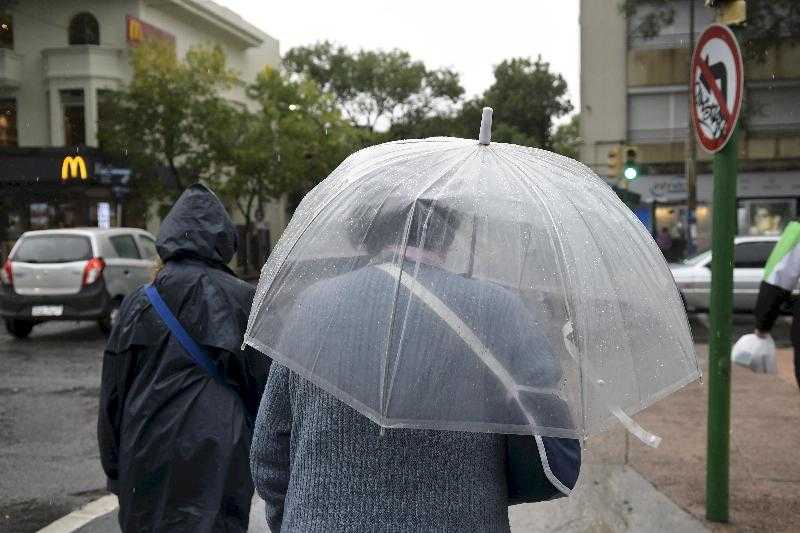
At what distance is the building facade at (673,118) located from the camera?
3192 cm

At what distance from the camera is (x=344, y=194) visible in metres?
2.14

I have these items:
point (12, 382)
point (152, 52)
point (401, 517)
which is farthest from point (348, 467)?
point (152, 52)

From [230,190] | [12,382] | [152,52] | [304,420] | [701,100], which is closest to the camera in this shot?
[304,420]

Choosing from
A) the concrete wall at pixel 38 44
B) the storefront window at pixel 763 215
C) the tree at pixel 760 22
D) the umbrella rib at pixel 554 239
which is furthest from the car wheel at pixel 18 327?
the storefront window at pixel 763 215

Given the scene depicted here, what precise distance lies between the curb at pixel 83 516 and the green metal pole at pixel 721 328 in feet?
11.6

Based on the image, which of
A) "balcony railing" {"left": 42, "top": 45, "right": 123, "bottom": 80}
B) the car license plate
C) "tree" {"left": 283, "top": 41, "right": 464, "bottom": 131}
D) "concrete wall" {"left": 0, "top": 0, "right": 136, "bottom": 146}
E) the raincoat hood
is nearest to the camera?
the raincoat hood

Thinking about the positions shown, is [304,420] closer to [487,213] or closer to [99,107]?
[487,213]

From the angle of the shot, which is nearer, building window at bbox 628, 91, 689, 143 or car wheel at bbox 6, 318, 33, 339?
car wheel at bbox 6, 318, 33, 339

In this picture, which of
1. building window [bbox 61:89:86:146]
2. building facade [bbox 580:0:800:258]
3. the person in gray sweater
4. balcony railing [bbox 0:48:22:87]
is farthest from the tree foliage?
the person in gray sweater

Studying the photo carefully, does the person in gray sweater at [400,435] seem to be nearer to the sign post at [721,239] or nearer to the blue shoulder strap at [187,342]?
the blue shoulder strap at [187,342]

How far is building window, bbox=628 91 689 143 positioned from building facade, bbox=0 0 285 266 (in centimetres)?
1772

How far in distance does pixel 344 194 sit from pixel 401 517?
76 centimetres

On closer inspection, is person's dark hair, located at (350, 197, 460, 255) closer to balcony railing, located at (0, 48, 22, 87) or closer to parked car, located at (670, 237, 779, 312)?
parked car, located at (670, 237, 779, 312)

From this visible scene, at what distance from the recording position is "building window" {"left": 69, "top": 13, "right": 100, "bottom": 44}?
31.3 meters
